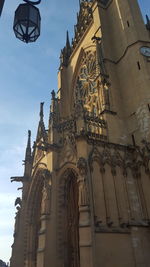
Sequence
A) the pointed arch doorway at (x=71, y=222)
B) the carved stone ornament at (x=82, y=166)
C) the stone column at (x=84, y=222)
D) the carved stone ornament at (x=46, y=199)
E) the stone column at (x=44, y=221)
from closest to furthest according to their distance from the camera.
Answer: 1. the stone column at (x=84, y=222)
2. the carved stone ornament at (x=82, y=166)
3. the stone column at (x=44, y=221)
4. the pointed arch doorway at (x=71, y=222)
5. the carved stone ornament at (x=46, y=199)

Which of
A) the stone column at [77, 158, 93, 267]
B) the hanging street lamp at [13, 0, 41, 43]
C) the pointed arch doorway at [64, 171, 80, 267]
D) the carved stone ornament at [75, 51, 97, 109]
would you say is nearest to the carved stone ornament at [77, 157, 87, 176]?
the stone column at [77, 158, 93, 267]

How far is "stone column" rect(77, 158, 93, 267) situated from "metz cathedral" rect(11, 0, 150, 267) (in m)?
0.03

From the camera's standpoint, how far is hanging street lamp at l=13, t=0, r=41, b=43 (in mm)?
3660

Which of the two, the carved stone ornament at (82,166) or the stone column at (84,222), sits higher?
the carved stone ornament at (82,166)

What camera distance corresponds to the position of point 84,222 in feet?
30.7

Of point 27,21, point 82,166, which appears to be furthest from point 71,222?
point 27,21

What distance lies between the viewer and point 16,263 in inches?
555

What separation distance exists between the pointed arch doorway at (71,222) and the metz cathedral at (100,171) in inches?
1.6

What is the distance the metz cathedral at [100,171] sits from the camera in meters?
9.87

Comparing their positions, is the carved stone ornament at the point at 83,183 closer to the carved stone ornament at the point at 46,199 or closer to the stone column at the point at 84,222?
the stone column at the point at 84,222

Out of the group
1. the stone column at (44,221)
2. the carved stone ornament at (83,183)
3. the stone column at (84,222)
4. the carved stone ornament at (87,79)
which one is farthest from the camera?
the carved stone ornament at (87,79)

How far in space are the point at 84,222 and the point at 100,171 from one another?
8.55ft

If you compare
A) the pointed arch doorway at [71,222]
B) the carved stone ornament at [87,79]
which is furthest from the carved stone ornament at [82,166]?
the carved stone ornament at [87,79]

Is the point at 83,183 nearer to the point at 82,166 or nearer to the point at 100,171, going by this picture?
the point at 82,166
